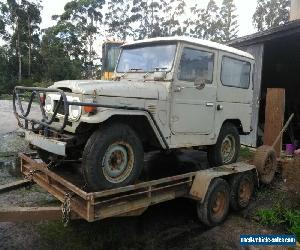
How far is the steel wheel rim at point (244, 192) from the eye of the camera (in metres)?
6.10

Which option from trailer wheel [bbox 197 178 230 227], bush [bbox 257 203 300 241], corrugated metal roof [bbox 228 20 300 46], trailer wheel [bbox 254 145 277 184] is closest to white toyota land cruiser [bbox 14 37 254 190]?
trailer wheel [bbox 254 145 277 184]

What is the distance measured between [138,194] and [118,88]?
1342 millimetres

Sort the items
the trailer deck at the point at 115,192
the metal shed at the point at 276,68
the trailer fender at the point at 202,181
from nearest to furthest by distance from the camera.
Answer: the trailer deck at the point at 115,192, the trailer fender at the point at 202,181, the metal shed at the point at 276,68

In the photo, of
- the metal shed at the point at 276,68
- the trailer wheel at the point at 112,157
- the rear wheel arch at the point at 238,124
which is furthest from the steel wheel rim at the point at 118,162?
the metal shed at the point at 276,68

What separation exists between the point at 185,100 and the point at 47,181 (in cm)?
226

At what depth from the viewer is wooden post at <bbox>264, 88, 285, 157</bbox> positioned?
826 cm

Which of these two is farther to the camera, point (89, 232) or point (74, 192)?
point (89, 232)

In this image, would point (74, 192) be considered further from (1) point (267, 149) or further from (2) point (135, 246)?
(1) point (267, 149)

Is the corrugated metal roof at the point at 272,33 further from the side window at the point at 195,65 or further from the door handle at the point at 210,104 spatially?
the door handle at the point at 210,104

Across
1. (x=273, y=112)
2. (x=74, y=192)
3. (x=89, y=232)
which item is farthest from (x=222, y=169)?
(x=273, y=112)

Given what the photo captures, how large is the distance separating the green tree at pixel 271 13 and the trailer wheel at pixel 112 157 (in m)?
51.1

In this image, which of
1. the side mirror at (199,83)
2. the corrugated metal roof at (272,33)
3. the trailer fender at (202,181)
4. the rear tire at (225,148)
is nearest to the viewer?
the trailer fender at (202,181)

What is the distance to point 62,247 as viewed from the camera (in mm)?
4758

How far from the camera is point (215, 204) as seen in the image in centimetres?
559
